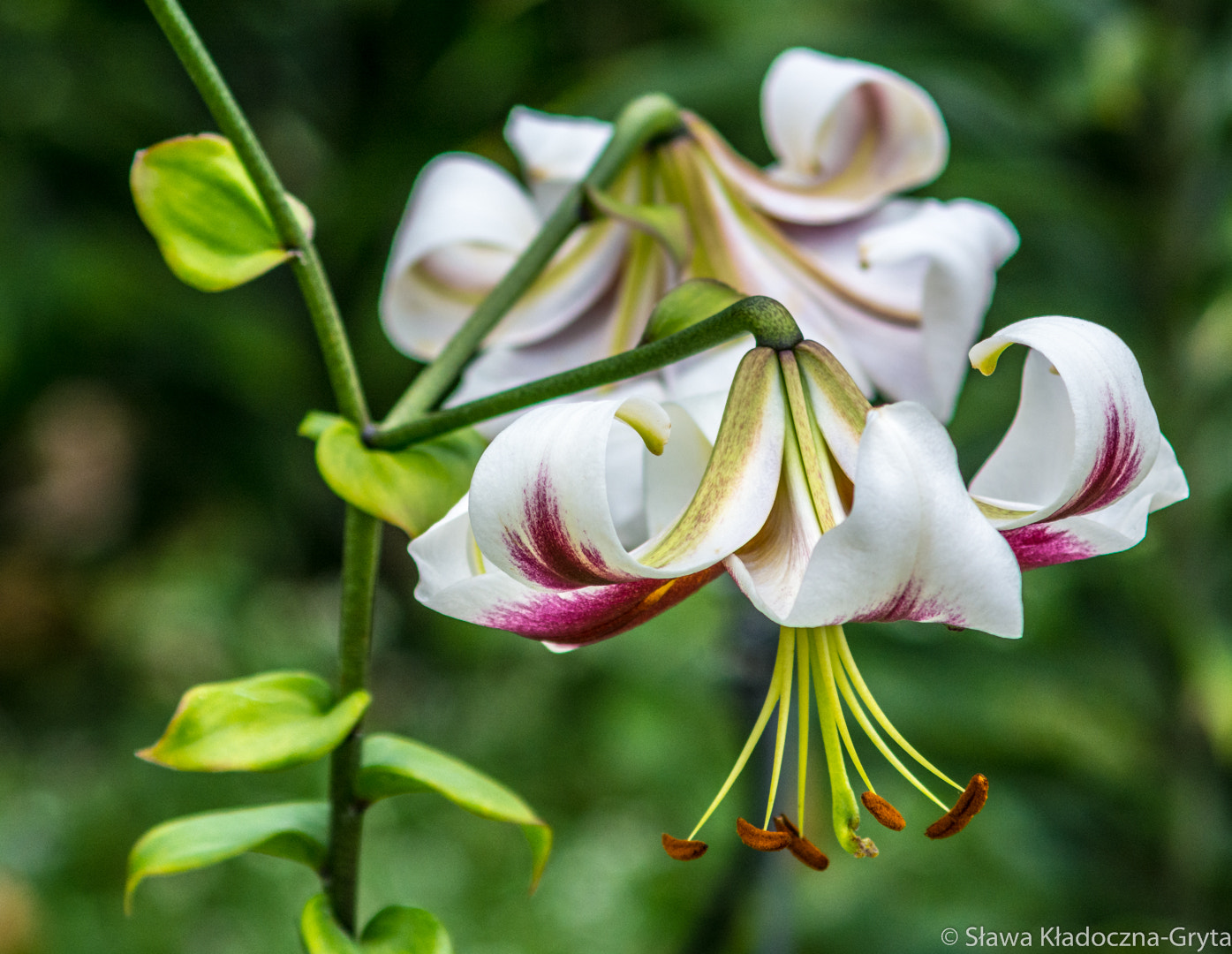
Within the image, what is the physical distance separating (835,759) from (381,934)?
0.36 ft

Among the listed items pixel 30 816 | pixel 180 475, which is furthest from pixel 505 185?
pixel 180 475


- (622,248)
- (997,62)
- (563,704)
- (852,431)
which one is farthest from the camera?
(563,704)

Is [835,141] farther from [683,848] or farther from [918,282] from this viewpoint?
[683,848]

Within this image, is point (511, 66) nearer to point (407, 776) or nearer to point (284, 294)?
point (284, 294)

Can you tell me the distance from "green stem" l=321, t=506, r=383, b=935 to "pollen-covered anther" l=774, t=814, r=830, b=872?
0.31ft

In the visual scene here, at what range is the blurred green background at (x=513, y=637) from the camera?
848 millimetres

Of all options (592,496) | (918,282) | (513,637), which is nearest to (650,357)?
(592,496)

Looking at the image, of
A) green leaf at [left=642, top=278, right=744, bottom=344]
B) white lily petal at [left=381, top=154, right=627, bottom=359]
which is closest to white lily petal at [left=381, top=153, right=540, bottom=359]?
white lily petal at [left=381, top=154, right=627, bottom=359]

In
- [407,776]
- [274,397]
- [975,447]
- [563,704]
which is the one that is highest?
[407,776]

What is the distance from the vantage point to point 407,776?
0.25 m

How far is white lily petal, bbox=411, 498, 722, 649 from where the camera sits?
21 cm

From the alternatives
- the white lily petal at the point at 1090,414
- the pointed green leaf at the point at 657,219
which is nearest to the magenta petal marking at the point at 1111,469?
the white lily petal at the point at 1090,414

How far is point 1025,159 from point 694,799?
2.63 ft

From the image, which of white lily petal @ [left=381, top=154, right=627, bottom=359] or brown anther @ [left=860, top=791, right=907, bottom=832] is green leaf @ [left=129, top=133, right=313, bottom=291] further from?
brown anther @ [left=860, top=791, right=907, bottom=832]
